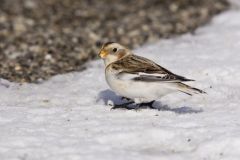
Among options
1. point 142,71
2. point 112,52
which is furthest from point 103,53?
point 142,71

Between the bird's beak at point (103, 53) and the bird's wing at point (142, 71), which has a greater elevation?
the bird's beak at point (103, 53)

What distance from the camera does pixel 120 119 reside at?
19.7 ft

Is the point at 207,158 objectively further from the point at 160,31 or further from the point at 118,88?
the point at 160,31

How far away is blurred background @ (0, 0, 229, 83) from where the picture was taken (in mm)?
8552

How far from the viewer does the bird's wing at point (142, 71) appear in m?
5.88

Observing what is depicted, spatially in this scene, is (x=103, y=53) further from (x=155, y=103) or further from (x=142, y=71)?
(x=155, y=103)

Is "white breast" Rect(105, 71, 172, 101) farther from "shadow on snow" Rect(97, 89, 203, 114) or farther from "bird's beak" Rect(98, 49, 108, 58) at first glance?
"shadow on snow" Rect(97, 89, 203, 114)

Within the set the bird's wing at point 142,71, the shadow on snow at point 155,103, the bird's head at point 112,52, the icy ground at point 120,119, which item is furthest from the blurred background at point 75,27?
the bird's wing at point 142,71

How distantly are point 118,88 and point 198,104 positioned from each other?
981 millimetres

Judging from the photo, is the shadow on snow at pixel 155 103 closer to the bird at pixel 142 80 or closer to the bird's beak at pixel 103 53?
the bird at pixel 142 80

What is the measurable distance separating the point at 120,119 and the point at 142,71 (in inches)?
17.3

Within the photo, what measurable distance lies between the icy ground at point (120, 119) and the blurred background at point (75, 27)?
0.62 m

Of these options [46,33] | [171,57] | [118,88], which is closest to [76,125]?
[118,88]

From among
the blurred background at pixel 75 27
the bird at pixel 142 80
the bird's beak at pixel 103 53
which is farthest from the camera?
the blurred background at pixel 75 27
